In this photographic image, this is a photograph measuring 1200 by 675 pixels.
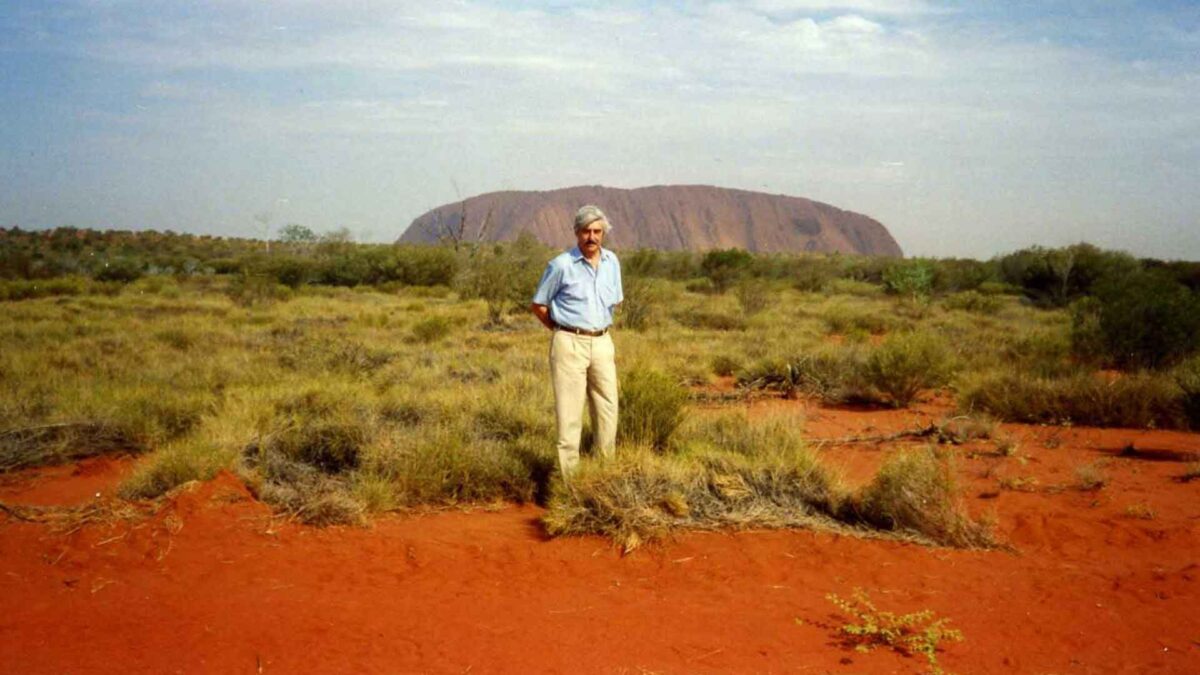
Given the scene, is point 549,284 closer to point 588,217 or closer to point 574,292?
point 574,292

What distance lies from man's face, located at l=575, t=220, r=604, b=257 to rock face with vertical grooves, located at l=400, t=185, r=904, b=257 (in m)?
116

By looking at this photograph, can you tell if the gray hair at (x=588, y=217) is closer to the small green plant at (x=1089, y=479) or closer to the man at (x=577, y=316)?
the man at (x=577, y=316)

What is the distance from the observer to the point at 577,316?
5.58 meters

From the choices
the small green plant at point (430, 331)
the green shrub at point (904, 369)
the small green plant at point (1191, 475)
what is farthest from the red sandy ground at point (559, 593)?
the small green plant at point (430, 331)

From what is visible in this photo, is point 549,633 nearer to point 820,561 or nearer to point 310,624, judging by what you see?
point 310,624

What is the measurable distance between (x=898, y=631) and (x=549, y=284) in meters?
3.08

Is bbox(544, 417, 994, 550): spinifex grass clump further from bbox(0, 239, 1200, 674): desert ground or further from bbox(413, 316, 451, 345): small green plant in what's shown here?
bbox(413, 316, 451, 345): small green plant

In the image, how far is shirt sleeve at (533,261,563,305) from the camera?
555 centimetres

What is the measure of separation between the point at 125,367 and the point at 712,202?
137 metres

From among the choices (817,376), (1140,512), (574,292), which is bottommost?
(1140,512)

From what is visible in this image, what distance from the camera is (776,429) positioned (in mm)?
6688

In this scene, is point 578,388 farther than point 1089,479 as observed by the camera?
No

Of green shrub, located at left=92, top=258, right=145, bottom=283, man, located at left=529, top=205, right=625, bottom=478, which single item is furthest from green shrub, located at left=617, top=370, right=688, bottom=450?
green shrub, located at left=92, top=258, right=145, bottom=283

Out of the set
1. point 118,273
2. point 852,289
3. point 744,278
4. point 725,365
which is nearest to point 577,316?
point 725,365
